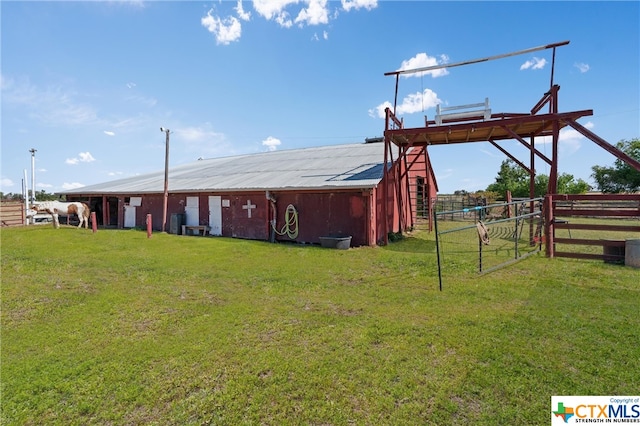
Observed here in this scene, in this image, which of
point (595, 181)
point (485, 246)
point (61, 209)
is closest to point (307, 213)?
point (485, 246)

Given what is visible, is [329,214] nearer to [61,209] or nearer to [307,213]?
[307,213]

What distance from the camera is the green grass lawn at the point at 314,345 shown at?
9.53 ft

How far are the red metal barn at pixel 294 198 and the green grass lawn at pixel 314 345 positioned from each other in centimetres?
482

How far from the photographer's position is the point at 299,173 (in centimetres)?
1546

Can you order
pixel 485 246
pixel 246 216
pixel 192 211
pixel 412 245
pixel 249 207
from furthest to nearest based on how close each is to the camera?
pixel 192 211
pixel 246 216
pixel 249 207
pixel 412 245
pixel 485 246

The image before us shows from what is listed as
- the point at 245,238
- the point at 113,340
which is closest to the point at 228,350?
the point at 113,340

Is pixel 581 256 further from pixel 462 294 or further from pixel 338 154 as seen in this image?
pixel 338 154

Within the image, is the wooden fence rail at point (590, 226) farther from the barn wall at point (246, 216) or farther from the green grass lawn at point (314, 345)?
the barn wall at point (246, 216)

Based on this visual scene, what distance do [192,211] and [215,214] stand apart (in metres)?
1.77

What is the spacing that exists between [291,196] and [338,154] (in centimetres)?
635

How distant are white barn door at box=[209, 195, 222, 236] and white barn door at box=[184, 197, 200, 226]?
985mm

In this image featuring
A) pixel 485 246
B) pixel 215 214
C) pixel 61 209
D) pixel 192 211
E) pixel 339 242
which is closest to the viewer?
pixel 485 246

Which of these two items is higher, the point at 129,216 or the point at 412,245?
the point at 129,216

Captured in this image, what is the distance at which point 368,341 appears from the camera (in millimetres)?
4125
